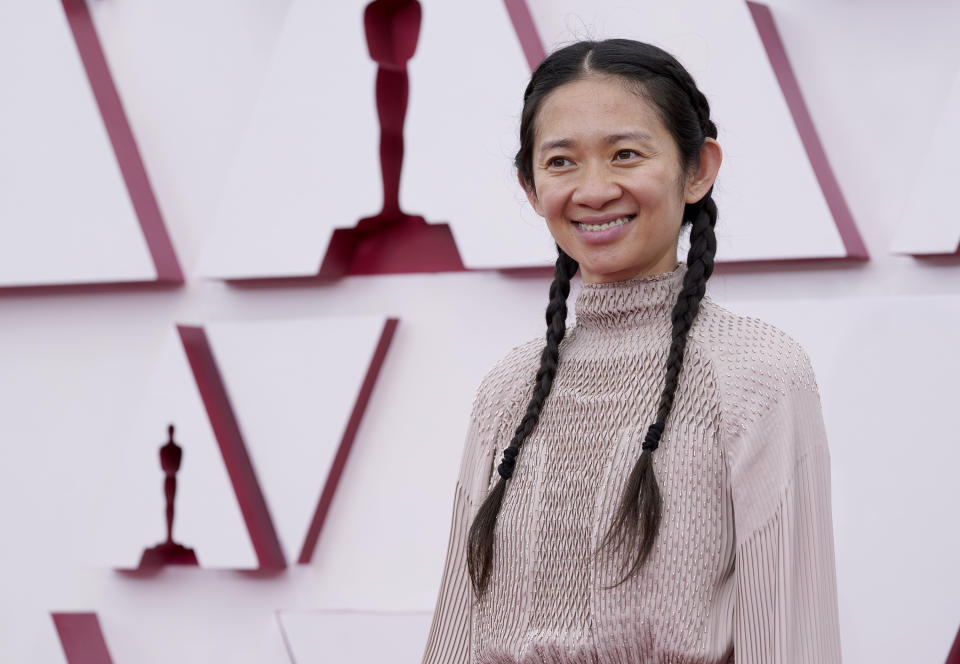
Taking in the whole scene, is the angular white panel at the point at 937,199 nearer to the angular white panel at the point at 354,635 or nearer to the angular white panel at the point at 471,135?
the angular white panel at the point at 471,135

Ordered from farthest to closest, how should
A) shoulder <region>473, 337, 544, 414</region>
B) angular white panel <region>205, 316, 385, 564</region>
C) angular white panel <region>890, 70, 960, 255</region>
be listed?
angular white panel <region>205, 316, 385, 564</region> < angular white panel <region>890, 70, 960, 255</region> < shoulder <region>473, 337, 544, 414</region>

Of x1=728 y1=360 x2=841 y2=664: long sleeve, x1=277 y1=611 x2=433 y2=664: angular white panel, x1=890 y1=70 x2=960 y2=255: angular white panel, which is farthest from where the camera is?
x1=277 y1=611 x2=433 y2=664: angular white panel

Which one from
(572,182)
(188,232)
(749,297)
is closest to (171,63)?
(188,232)

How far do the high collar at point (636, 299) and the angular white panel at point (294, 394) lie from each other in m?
1.19

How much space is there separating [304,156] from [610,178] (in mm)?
1371

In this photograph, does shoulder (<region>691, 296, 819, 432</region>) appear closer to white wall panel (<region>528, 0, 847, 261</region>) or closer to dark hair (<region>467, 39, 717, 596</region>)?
dark hair (<region>467, 39, 717, 596</region>)

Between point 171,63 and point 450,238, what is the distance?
678 mm

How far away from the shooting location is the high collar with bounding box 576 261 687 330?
1.22 metres

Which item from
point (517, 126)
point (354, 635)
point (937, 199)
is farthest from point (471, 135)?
point (354, 635)

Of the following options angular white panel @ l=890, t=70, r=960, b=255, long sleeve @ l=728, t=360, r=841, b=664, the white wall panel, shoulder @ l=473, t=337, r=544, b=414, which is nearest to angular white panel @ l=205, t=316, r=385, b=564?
the white wall panel

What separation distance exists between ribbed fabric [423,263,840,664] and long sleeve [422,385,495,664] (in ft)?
0.20

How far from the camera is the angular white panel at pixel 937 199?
1.99 metres

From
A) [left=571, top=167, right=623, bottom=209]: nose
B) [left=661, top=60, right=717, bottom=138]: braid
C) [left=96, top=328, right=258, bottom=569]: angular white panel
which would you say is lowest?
[left=571, top=167, right=623, bottom=209]: nose

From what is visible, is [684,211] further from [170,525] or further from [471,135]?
[170,525]
